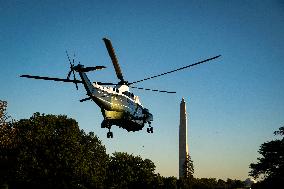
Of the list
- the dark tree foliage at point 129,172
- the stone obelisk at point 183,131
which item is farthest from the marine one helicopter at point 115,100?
the stone obelisk at point 183,131

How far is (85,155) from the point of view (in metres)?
62.0

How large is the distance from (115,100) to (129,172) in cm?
5433

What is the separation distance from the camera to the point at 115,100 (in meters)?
27.2

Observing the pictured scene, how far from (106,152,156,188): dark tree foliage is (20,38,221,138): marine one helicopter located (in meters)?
45.1

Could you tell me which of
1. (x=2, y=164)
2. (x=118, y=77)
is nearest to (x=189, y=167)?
(x=2, y=164)

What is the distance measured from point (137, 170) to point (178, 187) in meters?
13.2

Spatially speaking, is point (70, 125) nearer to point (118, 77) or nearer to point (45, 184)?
point (45, 184)

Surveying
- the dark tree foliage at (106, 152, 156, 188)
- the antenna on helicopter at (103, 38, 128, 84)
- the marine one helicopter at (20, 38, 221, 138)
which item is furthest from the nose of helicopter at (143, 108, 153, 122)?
the dark tree foliage at (106, 152, 156, 188)

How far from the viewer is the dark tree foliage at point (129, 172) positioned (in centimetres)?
7612

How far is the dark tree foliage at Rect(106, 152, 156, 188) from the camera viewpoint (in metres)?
76.1

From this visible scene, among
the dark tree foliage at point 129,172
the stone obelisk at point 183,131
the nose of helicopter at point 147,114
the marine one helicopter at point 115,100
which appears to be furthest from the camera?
the stone obelisk at point 183,131

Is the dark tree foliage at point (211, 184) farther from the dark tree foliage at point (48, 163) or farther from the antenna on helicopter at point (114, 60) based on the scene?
the antenna on helicopter at point (114, 60)

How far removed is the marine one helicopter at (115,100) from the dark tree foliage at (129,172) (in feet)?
148

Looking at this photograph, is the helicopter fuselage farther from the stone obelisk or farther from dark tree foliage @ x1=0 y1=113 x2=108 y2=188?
the stone obelisk
